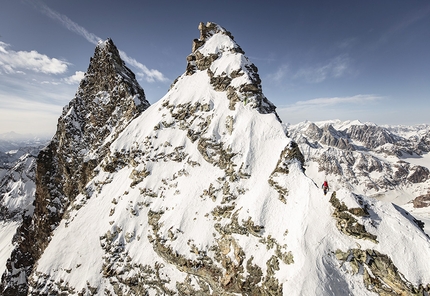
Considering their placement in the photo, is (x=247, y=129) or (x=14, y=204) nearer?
(x=247, y=129)

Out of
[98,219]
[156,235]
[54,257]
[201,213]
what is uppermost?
[201,213]

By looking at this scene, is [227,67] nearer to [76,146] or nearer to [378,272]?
[378,272]

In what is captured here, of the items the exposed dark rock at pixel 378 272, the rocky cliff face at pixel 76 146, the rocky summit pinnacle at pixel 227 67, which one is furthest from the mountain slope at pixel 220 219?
the rocky cliff face at pixel 76 146

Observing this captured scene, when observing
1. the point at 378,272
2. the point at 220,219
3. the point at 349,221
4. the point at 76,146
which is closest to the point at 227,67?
the point at 220,219

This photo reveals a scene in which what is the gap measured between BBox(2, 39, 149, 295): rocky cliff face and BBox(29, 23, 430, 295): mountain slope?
10.3 m

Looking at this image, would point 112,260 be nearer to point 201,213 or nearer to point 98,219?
point 98,219

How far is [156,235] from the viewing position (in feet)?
98.3

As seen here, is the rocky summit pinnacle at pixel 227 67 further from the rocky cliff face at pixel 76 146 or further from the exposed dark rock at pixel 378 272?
the exposed dark rock at pixel 378 272

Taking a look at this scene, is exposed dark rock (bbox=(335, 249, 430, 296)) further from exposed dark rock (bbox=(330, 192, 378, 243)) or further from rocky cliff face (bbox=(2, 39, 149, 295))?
rocky cliff face (bbox=(2, 39, 149, 295))

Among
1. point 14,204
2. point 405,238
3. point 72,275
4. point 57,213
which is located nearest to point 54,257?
point 72,275

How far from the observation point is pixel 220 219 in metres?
26.9

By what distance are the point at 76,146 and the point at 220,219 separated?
53931 millimetres

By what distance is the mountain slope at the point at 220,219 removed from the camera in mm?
17438

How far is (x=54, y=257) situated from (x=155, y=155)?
26723 millimetres
